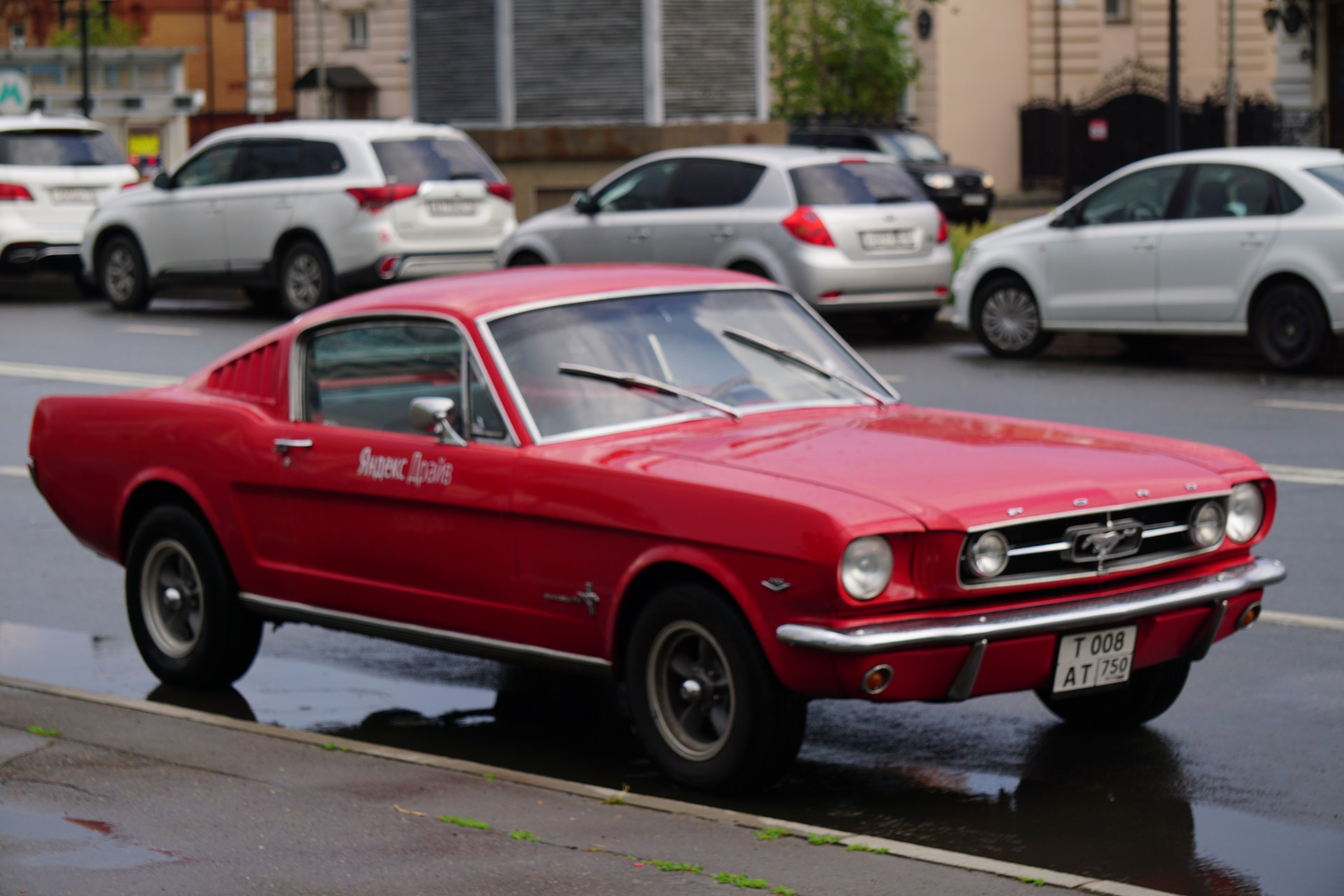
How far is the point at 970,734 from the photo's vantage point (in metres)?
6.43

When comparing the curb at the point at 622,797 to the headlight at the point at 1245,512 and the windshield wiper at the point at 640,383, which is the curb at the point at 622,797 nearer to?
the windshield wiper at the point at 640,383

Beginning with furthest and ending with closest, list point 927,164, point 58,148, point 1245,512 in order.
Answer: point 927,164 < point 58,148 < point 1245,512

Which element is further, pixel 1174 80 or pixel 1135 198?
pixel 1174 80

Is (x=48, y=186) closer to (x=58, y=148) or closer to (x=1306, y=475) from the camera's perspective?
(x=58, y=148)

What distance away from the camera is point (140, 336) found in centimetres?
1892

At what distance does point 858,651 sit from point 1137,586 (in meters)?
0.96

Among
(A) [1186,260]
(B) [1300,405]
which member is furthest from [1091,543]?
(A) [1186,260]

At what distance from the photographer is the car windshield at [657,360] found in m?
6.27

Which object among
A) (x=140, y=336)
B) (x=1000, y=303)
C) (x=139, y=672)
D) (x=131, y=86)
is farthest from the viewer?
(x=131, y=86)

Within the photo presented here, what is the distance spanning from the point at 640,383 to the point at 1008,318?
10682 millimetres

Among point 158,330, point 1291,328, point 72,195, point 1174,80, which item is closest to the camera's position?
point 1291,328

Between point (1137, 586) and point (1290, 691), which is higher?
point (1137, 586)

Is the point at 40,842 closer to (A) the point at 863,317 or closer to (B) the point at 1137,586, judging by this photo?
(B) the point at 1137,586

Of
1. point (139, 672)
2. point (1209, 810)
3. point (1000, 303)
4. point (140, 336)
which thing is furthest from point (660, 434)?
point (140, 336)
